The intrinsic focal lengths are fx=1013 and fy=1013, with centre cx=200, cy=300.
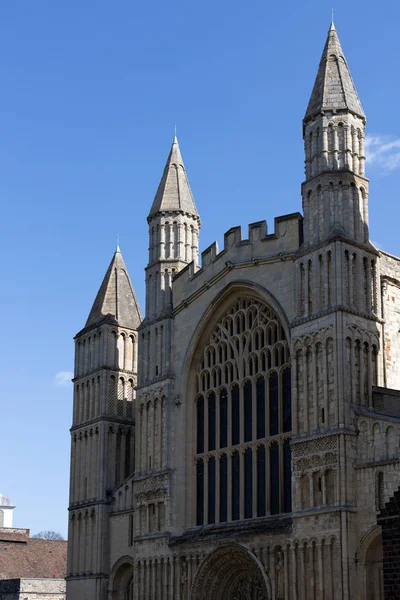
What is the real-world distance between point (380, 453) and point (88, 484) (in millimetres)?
18484

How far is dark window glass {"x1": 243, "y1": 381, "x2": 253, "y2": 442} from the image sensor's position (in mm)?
36344

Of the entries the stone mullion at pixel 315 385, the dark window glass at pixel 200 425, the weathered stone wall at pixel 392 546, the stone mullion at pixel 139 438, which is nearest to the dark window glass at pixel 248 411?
the dark window glass at pixel 200 425

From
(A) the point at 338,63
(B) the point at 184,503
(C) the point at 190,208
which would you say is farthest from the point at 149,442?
(A) the point at 338,63

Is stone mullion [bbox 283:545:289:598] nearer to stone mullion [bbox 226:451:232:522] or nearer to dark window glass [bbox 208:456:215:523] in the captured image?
stone mullion [bbox 226:451:232:522]

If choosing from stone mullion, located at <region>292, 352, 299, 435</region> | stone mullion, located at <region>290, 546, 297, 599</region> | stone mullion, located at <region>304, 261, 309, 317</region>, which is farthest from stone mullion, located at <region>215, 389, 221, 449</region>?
stone mullion, located at <region>290, 546, 297, 599</region>

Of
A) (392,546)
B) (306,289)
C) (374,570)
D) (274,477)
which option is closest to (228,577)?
(274,477)

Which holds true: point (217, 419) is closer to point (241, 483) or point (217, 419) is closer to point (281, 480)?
point (241, 483)

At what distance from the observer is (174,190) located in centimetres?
4406

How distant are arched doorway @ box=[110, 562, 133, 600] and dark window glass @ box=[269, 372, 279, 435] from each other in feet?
37.2

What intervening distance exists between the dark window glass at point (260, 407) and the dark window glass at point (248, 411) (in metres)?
0.34

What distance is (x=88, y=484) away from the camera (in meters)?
45.4

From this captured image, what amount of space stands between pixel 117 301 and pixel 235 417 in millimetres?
12628

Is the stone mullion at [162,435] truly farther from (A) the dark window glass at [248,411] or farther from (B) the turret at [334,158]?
(B) the turret at [334,158]

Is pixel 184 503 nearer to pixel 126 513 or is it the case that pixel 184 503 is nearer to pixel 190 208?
pixel 126 513
